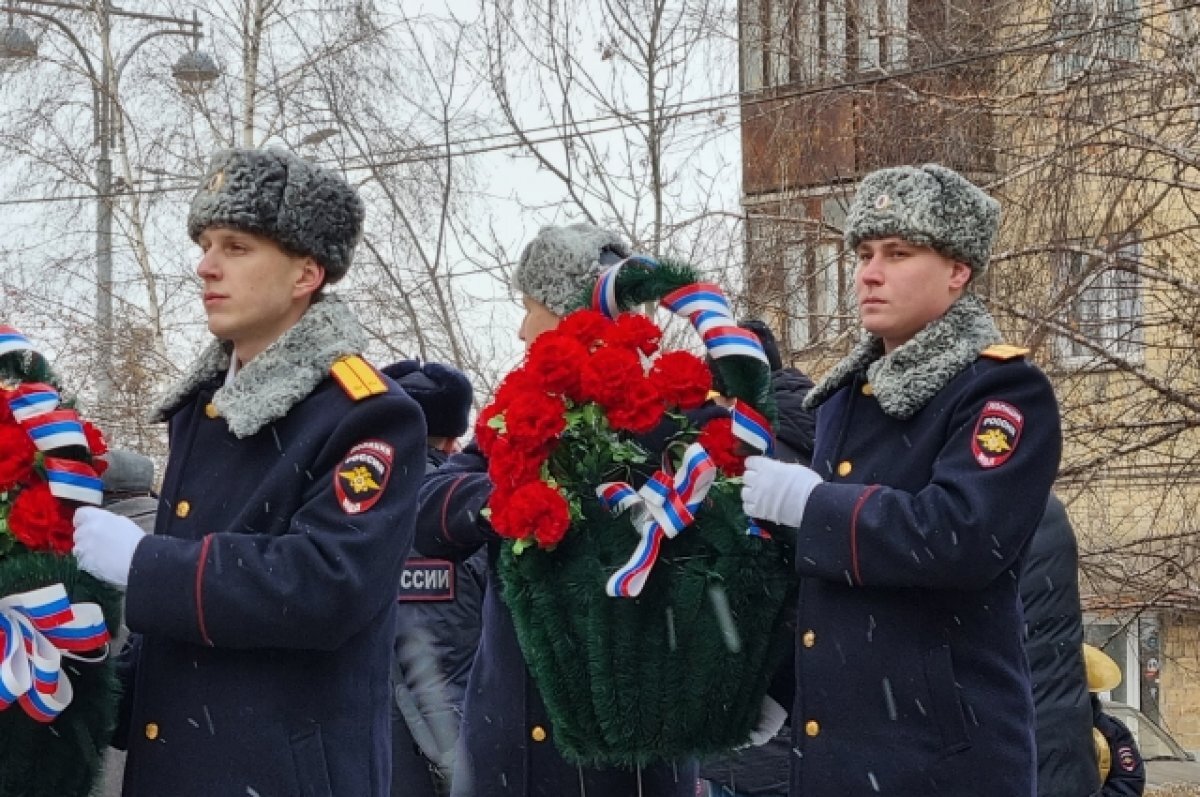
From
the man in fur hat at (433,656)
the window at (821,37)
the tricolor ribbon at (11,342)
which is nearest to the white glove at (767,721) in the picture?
the tricolor ribbon at (11,342)

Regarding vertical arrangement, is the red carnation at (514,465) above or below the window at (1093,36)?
below

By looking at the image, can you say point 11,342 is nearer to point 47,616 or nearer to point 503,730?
point 47,616

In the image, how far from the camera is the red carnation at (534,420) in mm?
3898

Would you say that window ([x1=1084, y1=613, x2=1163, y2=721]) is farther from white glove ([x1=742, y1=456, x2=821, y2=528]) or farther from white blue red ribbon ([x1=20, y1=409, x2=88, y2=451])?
white blue red ribbon ([x1=20, y1=409, x2=88, y2=451])

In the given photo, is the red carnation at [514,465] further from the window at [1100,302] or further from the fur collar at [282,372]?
the window at [1100,302]

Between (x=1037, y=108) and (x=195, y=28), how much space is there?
1073cm

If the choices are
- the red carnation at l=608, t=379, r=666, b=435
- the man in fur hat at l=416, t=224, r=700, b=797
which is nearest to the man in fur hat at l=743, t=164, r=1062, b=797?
the red carnation at l=608, t=379, r=666, b=435

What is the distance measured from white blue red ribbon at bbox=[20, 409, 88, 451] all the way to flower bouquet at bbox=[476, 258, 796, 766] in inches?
33.5

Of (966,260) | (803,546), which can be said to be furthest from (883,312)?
(803,546)

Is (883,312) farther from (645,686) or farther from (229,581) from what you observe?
(229,581)

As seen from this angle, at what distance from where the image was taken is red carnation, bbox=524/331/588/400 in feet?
12.9

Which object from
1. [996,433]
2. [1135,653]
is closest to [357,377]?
[996,433]

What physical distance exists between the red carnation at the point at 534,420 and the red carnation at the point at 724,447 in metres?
0.30

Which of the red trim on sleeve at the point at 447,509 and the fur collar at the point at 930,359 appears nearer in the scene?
the fur collar at the point at 930,359
